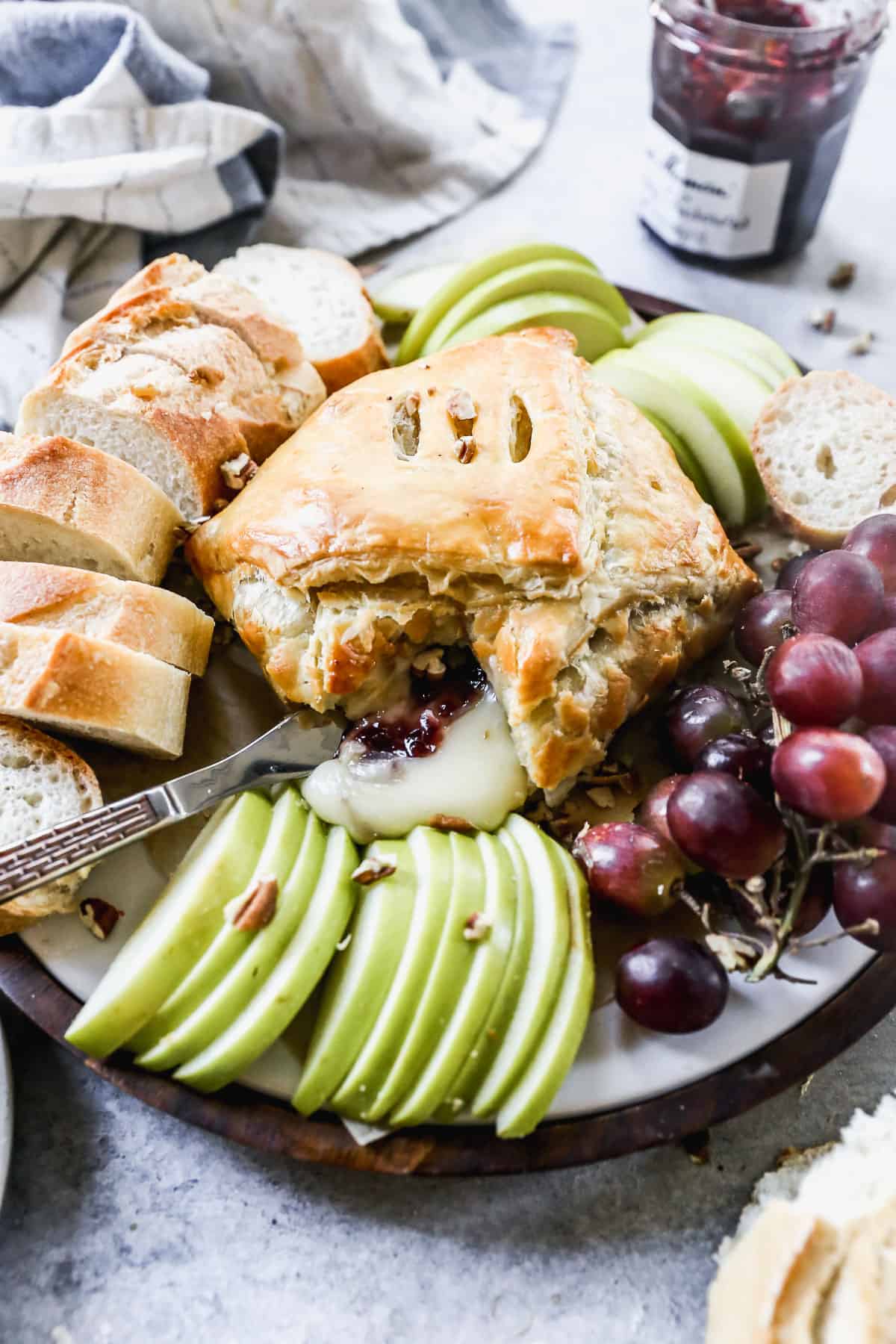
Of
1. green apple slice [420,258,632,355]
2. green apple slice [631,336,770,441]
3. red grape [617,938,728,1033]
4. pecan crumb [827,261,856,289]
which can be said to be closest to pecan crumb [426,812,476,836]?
red grape [617,938,728,1033]

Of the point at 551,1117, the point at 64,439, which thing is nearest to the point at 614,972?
the point at 551,1117

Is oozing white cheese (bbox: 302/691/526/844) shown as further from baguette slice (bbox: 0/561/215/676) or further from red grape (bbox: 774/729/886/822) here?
red grape (bbox: 774/729/886/822)

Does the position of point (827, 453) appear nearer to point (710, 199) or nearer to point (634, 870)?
point (634, 870)

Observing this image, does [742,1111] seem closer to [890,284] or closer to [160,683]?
[160,683]

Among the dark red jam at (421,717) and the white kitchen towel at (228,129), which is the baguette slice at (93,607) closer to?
the dark red jam at (421,717)

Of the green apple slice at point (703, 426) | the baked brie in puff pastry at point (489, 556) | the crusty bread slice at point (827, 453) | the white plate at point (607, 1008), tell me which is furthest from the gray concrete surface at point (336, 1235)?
the green apple slice at point (703, 426)
